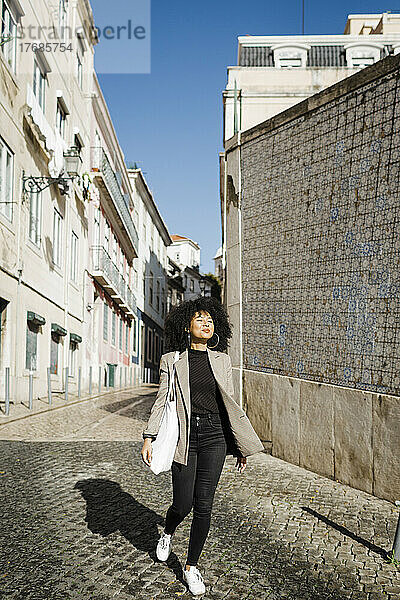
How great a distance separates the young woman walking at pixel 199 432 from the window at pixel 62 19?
1901cm

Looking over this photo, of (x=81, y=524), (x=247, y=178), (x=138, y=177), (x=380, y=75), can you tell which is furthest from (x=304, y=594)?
(x=138, y=177)

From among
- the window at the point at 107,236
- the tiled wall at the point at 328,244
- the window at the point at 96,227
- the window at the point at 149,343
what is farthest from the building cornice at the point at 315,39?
the window at the point at 149,343

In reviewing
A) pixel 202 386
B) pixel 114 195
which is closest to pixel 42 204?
pixel 114 195

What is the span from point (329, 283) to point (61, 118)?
1614cm

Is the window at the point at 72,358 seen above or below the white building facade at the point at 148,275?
below

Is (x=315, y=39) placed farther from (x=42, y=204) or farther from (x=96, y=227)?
(x=42, y=204)

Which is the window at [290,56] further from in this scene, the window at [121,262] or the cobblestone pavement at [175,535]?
the cobblestone pavement at [175,535]

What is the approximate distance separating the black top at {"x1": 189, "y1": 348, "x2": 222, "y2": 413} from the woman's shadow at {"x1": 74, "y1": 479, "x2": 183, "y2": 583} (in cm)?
102

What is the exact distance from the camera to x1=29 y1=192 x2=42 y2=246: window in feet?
56.7

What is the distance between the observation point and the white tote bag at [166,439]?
13.1 ft

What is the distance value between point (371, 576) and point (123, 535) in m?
1.75

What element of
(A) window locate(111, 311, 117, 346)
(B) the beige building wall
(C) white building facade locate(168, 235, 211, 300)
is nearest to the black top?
(B) the beige building wall

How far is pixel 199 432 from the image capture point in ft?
13.4

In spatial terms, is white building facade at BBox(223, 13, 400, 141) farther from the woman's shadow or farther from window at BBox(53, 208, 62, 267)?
the woman's shadow
